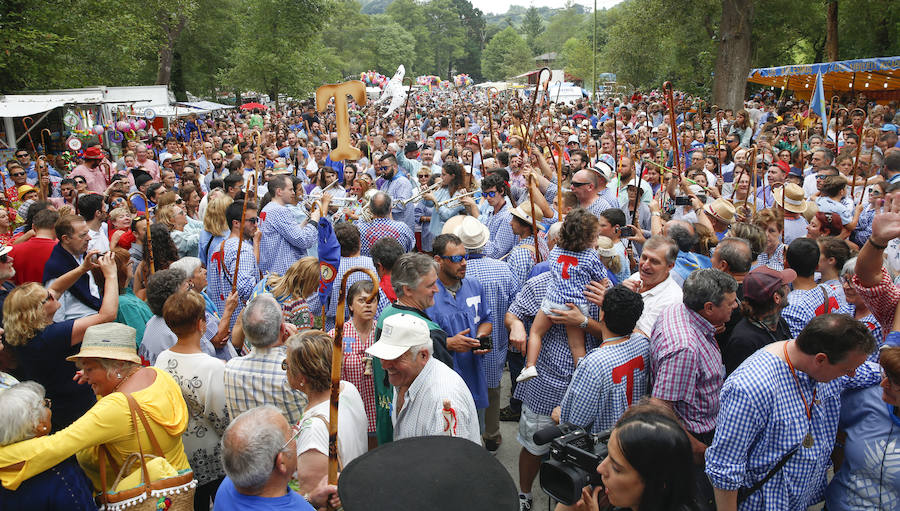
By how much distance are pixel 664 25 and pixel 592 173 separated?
2306 centimetres

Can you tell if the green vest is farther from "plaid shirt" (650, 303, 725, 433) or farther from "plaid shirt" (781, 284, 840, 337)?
"plaid shirt" (781, 284, 840, 337)

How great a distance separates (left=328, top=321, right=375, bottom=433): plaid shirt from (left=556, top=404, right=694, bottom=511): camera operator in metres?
2.00

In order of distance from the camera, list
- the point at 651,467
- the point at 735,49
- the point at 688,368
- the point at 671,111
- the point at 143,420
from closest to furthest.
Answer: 1. the point at 651,467
2. the point at 143,420
3. the point at 688,368
4. the point at 671,111
5. the point at 735,49

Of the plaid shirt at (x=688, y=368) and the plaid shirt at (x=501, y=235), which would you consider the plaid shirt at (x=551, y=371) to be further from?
the plaid shirt at (x=501, y=235)

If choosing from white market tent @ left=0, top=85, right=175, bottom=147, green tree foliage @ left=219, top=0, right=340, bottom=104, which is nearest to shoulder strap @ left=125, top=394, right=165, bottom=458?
white market tent @ left=0, top=85, right=175, bottom=147

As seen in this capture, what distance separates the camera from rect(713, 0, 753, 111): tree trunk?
21.4 metres

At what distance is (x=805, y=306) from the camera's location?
13.3 feet

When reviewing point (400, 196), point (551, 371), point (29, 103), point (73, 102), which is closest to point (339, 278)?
point (551, 371)

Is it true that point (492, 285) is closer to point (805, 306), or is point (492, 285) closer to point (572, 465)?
point (805, 306)

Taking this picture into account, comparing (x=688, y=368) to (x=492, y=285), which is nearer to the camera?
(x=688, y=368)

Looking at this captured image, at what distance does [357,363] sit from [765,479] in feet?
7.82

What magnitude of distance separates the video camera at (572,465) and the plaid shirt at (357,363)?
Result: 1.51 metres

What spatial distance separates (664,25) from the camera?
86.8 feet

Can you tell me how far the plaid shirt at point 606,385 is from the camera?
3.46 m
